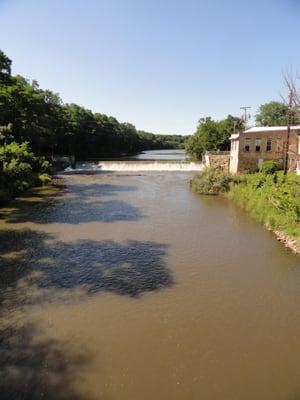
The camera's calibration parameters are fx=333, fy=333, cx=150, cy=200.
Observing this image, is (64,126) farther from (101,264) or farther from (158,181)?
(101,264)

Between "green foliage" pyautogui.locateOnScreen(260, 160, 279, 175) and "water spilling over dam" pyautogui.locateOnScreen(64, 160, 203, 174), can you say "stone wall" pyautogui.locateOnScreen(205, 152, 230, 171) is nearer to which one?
"water spilling over dam" pyautogui.locateOnScreen(64, 160, 203, 174)

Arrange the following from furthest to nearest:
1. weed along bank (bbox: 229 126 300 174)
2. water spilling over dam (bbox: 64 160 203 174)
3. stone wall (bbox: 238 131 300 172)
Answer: water spilling over dam (bbox: 64 160 203 174)
weed along bank (bbox: 229 126 300 174)
stone wall (bbox: 238 131 300 172)

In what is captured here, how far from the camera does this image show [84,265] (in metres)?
13.3

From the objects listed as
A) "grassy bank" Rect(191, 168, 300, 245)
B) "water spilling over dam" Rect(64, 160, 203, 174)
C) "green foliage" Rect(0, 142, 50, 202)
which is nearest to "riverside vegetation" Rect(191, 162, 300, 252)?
"grassy bank" Rect(191, 168, 300, 245)

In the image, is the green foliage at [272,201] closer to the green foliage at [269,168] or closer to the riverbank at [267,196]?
the riverbank at [267,196]

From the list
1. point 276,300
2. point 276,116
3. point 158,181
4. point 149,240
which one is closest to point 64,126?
point 158,181

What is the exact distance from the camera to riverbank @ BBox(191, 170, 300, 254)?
17609 millimetres

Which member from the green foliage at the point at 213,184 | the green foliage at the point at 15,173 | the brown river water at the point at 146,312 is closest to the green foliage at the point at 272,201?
the brown river water at the point at 146,312

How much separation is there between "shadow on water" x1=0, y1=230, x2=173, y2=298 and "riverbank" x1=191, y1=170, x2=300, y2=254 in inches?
269

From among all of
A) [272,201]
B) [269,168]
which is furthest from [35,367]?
[269,168]

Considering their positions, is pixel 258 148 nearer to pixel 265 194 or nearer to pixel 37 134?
pixel 265 194

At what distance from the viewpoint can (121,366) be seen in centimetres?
769

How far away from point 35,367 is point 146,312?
3.52m

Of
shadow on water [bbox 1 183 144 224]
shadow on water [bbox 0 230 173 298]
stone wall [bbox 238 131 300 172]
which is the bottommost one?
shadow on water [bbox 0 230 173 298]
